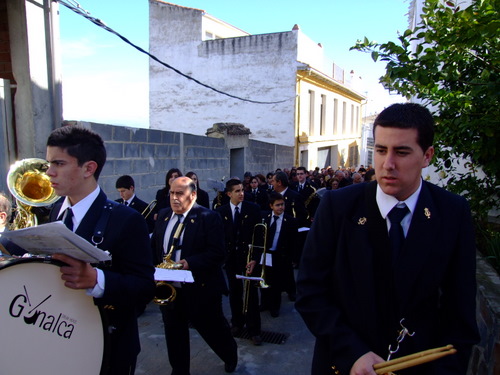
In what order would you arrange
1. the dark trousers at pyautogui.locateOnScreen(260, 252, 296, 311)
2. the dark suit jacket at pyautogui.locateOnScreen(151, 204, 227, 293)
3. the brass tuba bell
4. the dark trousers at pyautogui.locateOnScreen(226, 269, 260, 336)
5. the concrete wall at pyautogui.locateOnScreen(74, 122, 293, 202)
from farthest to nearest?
the concrete wall at pyautogui.locateOnScreen(74, 122, 293, 202) < the dark trousers at pyautogui.locateOnScreen(260, 252, 296, 311) < the dark trousers at pyautogui.locateOnScreen(226, 269, 260, 336) < the dark suit jacket at pyautogui.locateOnScreen(151, 204, 227, 293) < the brass tuba bell

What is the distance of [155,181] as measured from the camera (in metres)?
8.38

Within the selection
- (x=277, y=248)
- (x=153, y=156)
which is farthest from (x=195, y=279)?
(x=153, y=156)

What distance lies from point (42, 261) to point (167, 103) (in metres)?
21.0

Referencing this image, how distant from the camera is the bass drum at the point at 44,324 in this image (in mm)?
1808

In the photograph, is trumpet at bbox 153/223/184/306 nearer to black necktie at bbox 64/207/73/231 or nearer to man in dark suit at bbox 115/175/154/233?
black necktie at bbox 64/207/73/231

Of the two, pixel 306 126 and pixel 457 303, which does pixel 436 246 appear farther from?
pixel 306 126

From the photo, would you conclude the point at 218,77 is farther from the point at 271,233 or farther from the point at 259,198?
the point at 271,233

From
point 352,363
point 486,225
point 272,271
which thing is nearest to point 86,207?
point 352,363

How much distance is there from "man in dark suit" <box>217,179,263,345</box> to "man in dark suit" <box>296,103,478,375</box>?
3.05m

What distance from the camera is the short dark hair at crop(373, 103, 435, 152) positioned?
177 centimetres

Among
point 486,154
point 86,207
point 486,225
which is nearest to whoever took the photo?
point 86,207

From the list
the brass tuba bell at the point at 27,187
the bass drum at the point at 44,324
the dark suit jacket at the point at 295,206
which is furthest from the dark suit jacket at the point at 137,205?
the bass drum at the point at 44,324

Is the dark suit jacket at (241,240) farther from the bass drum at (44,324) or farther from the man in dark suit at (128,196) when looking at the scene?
the bass drum at (44,324)

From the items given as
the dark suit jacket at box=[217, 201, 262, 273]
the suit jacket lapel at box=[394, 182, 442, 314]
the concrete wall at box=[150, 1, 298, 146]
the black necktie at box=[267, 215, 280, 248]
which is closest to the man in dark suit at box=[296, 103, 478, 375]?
the suit jacket lapel at box=[394, 182, 442, 314]
